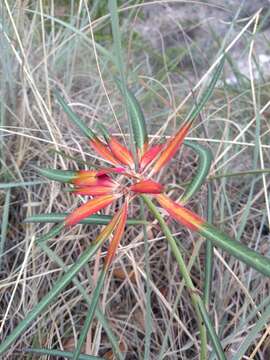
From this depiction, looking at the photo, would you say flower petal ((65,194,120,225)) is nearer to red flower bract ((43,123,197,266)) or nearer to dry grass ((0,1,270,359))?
red flower bract ((43,123,197,266))

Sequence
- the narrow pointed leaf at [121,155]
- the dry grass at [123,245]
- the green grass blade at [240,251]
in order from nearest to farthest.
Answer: the green grass blade at [240,251]
the narrow pointed leaf at [121,155]
the dry grass at [123,245]

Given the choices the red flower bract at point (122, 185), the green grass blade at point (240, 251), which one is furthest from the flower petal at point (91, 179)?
the green grass blade at point (240, 251)

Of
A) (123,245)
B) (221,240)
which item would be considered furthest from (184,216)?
(123,245)

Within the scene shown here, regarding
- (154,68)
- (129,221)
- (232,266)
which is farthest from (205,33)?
(129,221)

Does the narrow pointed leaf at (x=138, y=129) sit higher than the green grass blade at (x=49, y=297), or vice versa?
the narrow pointed leaf at (x=138, y=129)

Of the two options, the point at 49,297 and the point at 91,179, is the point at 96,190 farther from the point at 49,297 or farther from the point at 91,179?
the point at 49,297

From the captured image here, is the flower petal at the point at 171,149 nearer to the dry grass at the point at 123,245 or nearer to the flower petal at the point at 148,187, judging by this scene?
the flower petal at the point at 148,187
